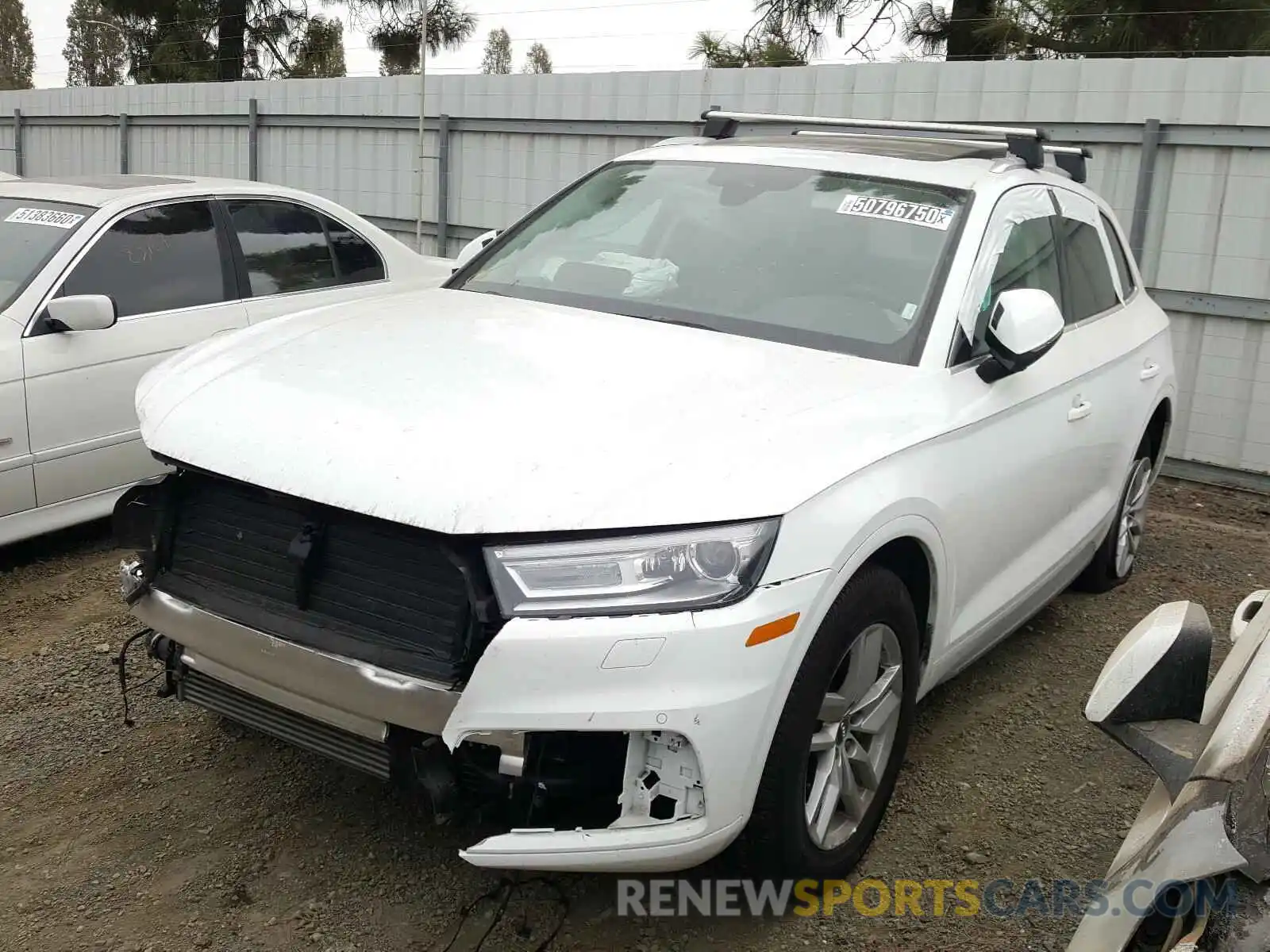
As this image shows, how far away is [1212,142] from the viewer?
6871mm

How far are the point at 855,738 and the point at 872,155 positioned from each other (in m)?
2.01

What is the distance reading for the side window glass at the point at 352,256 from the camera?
20.5 ft

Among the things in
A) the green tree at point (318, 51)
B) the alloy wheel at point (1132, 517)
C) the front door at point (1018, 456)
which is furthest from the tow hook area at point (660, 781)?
the green tree at point (318, 51)

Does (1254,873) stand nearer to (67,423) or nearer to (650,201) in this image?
(650,201)

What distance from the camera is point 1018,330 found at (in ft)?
10.5

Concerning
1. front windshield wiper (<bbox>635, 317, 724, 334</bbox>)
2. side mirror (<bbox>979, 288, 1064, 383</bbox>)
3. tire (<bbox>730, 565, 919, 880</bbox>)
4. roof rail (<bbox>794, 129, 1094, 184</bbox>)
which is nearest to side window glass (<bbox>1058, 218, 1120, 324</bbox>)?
roof rail (<bbox>794, 129, 1094, 184</bbox>)

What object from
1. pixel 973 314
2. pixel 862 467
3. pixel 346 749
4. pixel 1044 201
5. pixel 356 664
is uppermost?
pixel 1044 201

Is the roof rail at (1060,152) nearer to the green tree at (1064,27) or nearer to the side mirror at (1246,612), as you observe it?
the side mirror at (1246,612)

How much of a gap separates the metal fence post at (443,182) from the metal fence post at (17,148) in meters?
8.98

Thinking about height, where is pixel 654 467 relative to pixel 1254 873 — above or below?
above

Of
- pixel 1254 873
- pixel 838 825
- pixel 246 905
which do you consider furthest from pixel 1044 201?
pixel 246 905

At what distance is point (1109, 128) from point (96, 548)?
6.14 m

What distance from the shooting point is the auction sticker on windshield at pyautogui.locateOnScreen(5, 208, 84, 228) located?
5199mm

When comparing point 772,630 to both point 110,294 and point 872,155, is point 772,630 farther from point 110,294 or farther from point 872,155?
point 110,294
